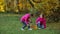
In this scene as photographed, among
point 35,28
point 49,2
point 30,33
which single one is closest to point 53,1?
point 49,2

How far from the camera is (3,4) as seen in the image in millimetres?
28484

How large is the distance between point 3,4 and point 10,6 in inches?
32.6

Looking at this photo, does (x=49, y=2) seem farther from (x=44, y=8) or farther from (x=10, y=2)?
(x=10, y=2)

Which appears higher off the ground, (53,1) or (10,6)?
(53,1)

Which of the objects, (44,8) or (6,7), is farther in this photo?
(6,7)

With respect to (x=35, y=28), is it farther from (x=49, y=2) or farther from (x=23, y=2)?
(x=23, y=2)

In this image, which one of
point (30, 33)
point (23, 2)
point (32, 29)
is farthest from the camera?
point (23, 2)

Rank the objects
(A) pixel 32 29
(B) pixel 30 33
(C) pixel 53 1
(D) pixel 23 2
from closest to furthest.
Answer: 1. (B) pixel 30 33
2. (A) pixel 32 29
3. (C) pixel 53 1
4. (D) pixel 23 2

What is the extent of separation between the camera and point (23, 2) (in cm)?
2731

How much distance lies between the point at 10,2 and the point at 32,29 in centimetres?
1504

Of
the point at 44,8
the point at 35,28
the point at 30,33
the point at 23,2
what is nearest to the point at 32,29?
the point at 35,28

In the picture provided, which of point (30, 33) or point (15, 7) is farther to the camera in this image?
point (15, 7)

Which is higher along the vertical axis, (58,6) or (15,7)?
(58,6)

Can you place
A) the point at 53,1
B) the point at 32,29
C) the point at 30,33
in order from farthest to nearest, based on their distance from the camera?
the point at 53,1 → the point at 32,29 → the point at 30,33
